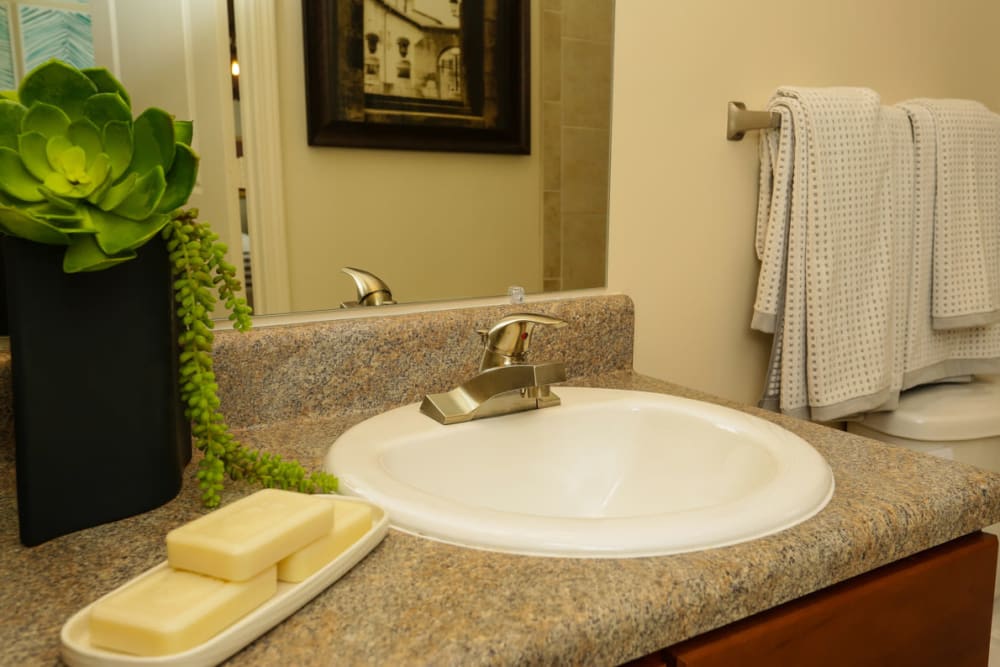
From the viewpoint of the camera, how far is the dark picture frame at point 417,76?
809 millimetres

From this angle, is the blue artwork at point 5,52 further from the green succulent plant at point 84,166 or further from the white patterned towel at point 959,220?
the white patterned towel at point 959,220

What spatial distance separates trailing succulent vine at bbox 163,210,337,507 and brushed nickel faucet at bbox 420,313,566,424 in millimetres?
209

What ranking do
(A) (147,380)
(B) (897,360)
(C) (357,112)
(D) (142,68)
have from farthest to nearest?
(B) (897,360)
(C) (357,112)
(D) (142,68)
(A) (147,380)

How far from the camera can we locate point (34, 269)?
50 centimetres

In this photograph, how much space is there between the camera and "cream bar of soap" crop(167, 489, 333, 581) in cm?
41

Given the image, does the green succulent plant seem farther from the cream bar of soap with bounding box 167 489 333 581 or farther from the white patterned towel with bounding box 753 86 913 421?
the white patterned towel with bounding box 753 86 913 421

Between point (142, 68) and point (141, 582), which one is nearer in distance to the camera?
point (141, 582)

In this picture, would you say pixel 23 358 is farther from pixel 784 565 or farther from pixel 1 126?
pixel 784 565

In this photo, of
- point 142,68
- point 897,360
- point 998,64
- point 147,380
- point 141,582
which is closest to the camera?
point 141,582

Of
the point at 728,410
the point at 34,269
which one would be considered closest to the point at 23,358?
the point at 34,269

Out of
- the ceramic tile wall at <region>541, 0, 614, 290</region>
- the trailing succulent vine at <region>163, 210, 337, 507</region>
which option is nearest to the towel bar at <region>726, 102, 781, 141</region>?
the ceramic tile wall at <region>541, 0, 614, 290</region>

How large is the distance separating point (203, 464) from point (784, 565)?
43cm

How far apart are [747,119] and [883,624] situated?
77 centimetres

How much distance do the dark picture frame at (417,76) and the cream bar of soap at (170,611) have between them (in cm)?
52
